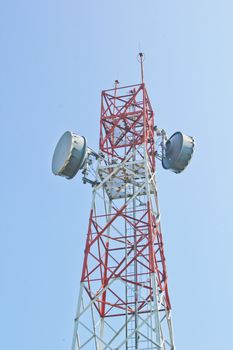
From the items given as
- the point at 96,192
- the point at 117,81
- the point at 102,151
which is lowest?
the point at 96,192

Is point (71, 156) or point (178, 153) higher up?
point (178, 153)

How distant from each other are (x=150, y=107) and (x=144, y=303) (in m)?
9.71

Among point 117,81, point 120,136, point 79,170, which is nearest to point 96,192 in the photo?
point 79,170

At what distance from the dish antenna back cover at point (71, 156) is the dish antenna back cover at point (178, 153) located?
12.2ft

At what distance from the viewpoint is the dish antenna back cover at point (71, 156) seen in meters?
25.6

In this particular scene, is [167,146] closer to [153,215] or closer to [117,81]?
[153,215]

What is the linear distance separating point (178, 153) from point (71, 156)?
462 cm

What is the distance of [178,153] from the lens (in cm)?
2602

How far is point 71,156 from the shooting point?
83.8 feet

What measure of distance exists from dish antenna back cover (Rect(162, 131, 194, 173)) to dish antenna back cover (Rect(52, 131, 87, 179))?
3.73 meters

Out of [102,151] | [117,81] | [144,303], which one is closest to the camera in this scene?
[144,303]

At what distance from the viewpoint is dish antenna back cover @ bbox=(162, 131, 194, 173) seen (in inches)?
1023

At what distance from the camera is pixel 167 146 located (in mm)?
26938

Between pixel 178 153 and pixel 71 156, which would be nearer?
pixel 71 156
